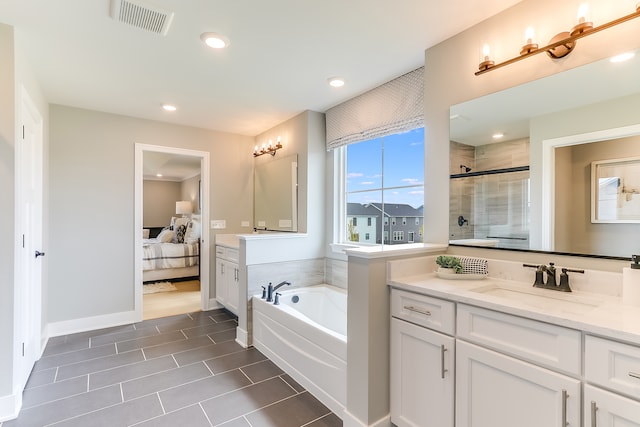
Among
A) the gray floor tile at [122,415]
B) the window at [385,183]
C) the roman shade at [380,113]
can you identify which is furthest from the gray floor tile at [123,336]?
the roman shade at [380,113]

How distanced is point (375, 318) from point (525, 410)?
74 centimetres

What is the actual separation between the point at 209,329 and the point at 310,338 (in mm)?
1707

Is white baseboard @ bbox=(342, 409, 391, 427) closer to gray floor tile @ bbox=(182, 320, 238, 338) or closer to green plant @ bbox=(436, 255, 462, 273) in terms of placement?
green plant @ bbox=(436, 255, 462, 273)

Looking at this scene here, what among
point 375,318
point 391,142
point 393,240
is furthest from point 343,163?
point 375,318

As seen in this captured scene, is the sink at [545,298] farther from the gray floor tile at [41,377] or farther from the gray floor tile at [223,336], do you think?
the gray floor tile at [41,377]

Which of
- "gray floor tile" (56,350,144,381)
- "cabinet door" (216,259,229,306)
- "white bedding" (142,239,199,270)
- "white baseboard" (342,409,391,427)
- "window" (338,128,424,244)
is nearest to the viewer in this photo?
"white baseboard" (342,409,391,427)

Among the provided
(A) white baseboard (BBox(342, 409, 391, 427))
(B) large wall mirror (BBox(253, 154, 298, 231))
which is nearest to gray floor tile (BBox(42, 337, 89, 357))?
(B) large wall mirror (BBox(253, 154, 298, 231))

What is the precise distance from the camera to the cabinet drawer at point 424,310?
1.50 metres

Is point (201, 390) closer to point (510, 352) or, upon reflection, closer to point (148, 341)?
point (148, 341)

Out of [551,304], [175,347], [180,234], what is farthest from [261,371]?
A: [180,234]

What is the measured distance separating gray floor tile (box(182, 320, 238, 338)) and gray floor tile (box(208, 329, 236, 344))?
0.28 feet

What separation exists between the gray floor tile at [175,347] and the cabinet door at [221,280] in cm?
77

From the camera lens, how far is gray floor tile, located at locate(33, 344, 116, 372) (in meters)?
2.62

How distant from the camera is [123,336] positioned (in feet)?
10.6
